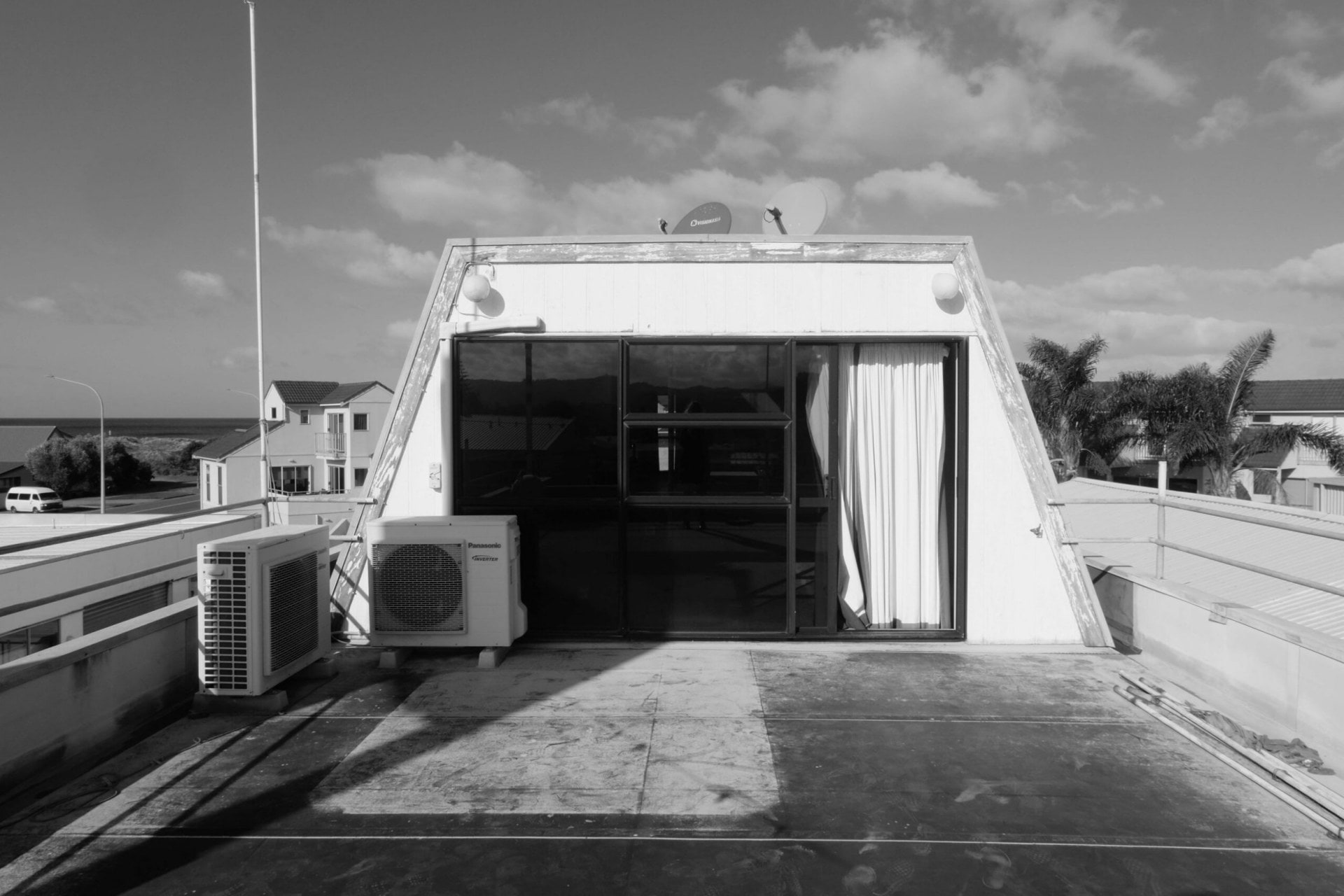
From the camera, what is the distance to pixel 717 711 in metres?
4.78

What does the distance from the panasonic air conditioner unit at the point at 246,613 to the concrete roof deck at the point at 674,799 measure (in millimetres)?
255

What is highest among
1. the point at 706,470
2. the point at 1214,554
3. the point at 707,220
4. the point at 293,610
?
the point at 707,220

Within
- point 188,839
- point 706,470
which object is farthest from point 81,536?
point 706,470

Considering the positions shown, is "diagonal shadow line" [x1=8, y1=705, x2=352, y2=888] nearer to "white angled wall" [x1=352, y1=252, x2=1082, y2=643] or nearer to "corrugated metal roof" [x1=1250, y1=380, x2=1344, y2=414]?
"white angled wall" [x1=352, y1=252, x2=1082, y2=643]

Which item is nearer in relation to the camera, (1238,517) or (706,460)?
(1238,517)

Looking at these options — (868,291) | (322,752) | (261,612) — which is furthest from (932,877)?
(868,291)

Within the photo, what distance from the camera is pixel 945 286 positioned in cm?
596

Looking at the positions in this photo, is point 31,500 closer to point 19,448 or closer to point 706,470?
point 19,448

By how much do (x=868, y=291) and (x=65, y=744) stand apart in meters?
5.51

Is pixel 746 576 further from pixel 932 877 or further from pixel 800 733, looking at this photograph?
pixel 932 877

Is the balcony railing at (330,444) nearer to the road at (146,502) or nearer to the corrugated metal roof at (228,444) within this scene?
the corrugated metal roof at (228,444)

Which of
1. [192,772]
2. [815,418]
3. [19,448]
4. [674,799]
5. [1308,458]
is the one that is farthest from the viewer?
[19,448]

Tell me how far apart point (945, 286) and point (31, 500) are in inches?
2061

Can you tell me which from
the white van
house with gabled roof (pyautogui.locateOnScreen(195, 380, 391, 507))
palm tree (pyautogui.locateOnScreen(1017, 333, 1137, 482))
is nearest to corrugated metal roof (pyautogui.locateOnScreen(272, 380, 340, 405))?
house with gabled roof (pyautogui.locateOnScreen(195, 380, 391, 507))
